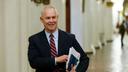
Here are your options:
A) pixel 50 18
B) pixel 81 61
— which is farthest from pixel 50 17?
pixel 81 61

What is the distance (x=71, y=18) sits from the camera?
55.6 feet

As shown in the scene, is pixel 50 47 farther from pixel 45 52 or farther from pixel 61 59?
pixel 61 59

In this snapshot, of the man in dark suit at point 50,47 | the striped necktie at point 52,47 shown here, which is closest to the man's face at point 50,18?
the man in dark suit at point 50,47

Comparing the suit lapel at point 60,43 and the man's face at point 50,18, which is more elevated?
the man's face at point 50,18

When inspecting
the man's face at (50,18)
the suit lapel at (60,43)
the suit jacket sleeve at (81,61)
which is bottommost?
the suit jacket sleeve at (81,61)

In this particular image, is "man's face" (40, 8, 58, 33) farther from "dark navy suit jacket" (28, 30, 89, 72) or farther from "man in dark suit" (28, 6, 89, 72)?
"dark navy suit jacket" (28, 30, 89, 72)

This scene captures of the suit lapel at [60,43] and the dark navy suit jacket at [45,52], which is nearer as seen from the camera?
the dark navy suit jacket at [45,52]

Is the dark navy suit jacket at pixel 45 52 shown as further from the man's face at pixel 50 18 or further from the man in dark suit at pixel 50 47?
the man's face at pixel 50 18

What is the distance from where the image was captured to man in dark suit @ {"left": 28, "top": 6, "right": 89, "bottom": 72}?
4512 millimetres

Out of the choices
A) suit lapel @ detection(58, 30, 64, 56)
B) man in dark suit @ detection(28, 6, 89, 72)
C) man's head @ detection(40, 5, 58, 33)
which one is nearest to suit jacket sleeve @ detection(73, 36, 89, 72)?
man in dark suit @ detection(28, 6, 89, 72)

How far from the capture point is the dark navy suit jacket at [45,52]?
4523 millimetres

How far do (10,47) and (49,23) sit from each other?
4.30 metres

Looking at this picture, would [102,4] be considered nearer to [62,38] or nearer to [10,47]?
[10,47]

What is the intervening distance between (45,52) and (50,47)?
0.07 m
